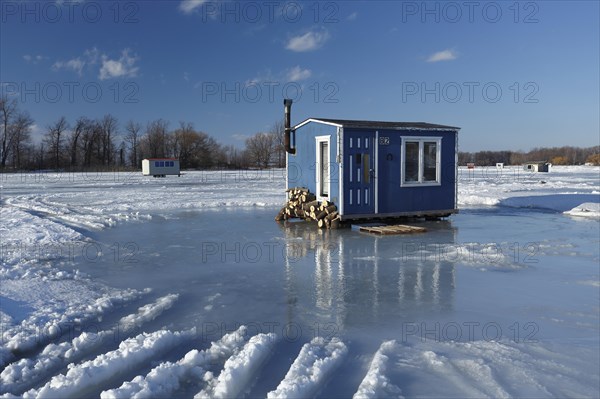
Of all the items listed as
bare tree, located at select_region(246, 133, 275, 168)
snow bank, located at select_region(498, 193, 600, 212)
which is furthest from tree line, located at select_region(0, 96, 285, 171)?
snow bank, located at select_region(498, 193, 600, 212)

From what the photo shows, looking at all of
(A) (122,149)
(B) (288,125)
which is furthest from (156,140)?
(B) (288,125)

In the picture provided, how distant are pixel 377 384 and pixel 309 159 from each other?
11.8 m

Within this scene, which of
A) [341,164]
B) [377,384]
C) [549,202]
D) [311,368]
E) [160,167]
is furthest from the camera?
[160,167]

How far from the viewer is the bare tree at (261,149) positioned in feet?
316

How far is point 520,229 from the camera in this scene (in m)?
13.1

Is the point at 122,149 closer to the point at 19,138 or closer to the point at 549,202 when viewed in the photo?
the point at 19,138

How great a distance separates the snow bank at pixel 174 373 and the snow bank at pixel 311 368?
0.71 meters

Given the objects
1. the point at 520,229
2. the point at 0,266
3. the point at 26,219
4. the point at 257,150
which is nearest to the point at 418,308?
the point at 0,266


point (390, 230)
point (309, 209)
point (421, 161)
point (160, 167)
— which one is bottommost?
point (390, 230)

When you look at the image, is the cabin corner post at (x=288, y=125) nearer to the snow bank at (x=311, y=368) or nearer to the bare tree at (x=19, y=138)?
the snow bank at (x=311, y=368)

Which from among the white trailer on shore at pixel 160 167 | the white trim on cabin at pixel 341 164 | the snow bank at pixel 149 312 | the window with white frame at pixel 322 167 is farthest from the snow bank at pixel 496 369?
the white trailer on shore at pixel 160 167

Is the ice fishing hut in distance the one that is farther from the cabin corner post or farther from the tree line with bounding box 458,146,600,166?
the tree line with bounding box 458,146,600,166

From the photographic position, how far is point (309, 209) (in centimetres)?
1470

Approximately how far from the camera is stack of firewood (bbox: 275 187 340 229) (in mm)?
13797
